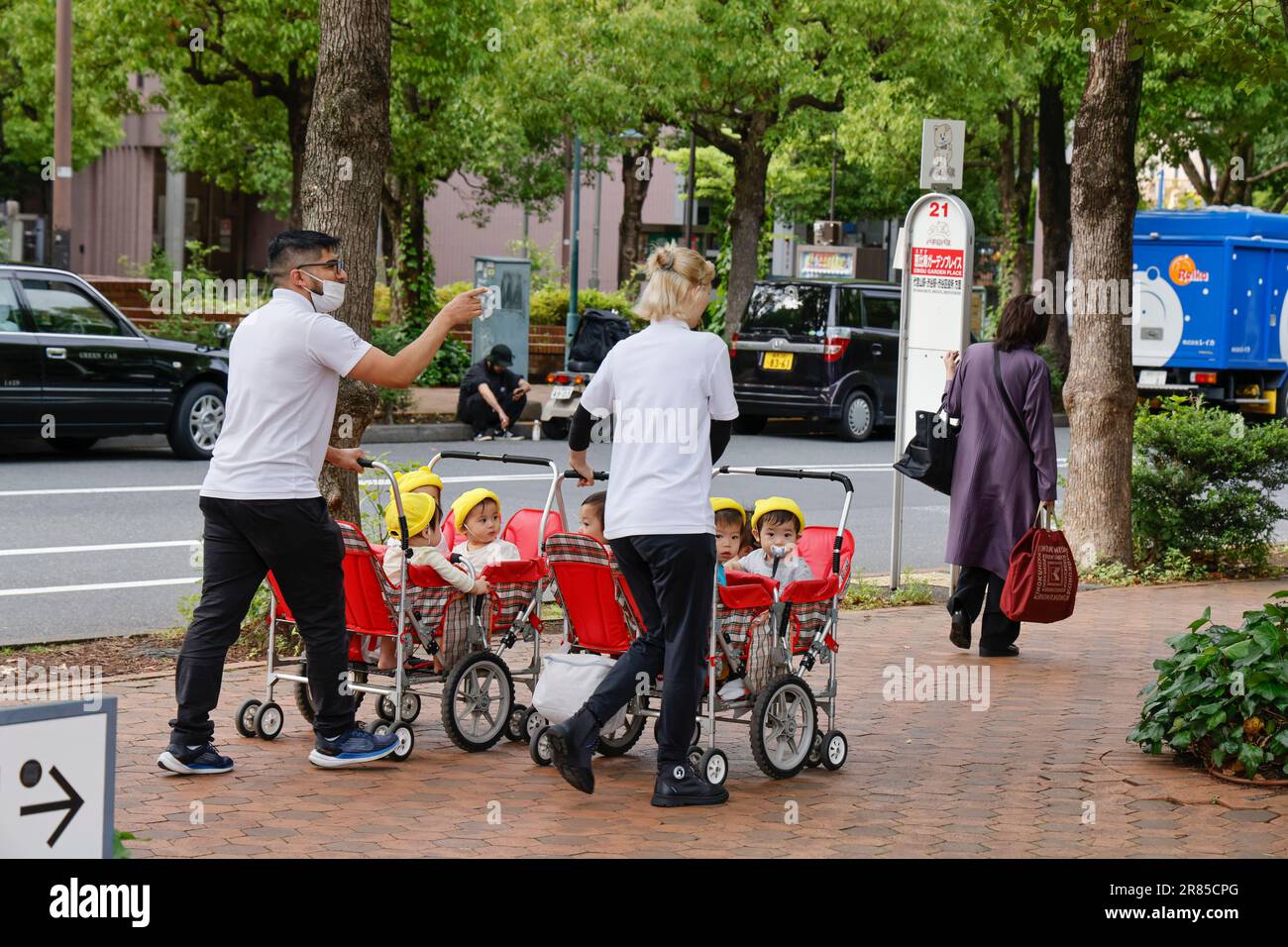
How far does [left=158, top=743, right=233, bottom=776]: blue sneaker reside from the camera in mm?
6254

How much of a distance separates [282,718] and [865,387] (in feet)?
54.4

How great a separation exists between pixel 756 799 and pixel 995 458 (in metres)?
3.41

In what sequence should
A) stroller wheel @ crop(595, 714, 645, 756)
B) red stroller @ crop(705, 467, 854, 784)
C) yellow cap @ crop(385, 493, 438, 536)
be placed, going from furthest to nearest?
stroller wheel @ crop(595, 714, 645, 756)
yellow cap @ crop(385, 493, 438, 536)
red stroller @ crop(705, 467, 854, 784)

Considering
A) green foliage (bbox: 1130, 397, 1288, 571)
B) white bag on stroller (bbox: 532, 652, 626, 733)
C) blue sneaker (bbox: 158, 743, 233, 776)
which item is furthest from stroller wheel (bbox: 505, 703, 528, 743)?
green foliage (bbox: 1130, 397, 1288, 571)

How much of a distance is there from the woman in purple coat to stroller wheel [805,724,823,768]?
2.51 metres

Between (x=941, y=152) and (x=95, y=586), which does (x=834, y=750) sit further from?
(x=95, y=586)

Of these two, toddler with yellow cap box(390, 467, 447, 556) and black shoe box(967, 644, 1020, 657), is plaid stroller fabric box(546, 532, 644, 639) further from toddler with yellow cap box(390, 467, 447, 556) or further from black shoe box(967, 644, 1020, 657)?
black shoe box(967, 644, 1020, 657)

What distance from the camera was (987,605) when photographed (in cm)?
948

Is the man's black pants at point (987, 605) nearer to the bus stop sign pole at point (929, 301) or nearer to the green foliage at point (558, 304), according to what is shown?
the bus stop sign pole at point (929, 301)

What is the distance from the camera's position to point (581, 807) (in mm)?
6090

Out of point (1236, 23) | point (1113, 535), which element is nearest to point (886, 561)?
point (1113, 535)

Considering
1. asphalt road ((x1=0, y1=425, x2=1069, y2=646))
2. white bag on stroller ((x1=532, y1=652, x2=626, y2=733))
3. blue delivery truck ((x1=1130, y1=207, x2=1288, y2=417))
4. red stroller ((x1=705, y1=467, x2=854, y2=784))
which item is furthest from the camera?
blue delivery truck ((x1=1130, y1=207, x2=1288, y2=417))

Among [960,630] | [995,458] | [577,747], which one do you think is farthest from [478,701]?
[995,458]

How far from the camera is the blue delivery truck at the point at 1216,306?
84.6 feet
